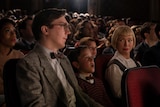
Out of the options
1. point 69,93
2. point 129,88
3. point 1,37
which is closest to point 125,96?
point 129,88

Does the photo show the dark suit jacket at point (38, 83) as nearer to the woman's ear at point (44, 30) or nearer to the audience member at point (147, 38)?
the woman's ear at point (44, 30)

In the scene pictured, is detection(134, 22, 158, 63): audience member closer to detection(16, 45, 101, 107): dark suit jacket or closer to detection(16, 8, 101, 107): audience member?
detection(16, 8, 101, 107): audience member

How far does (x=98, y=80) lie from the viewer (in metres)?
3.11

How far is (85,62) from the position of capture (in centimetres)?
311

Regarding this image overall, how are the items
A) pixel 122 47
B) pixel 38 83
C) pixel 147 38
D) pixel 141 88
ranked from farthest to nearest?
pixel 147 38 < pixel 122 47 < pixel 141 88 < pixel 38 83

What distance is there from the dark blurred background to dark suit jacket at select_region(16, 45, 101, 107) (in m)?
9.92

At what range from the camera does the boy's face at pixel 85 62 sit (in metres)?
3.09

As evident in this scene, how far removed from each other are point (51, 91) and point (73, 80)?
0.25 m

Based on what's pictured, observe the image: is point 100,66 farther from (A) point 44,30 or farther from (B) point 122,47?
(A) point 44,30

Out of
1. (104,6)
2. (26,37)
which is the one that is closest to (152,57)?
(26,37)

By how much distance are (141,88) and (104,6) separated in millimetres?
15080

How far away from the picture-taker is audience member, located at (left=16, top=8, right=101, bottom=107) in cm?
230

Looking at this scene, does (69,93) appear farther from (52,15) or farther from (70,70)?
(52,15)

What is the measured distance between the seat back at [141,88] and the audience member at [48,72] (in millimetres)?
335
